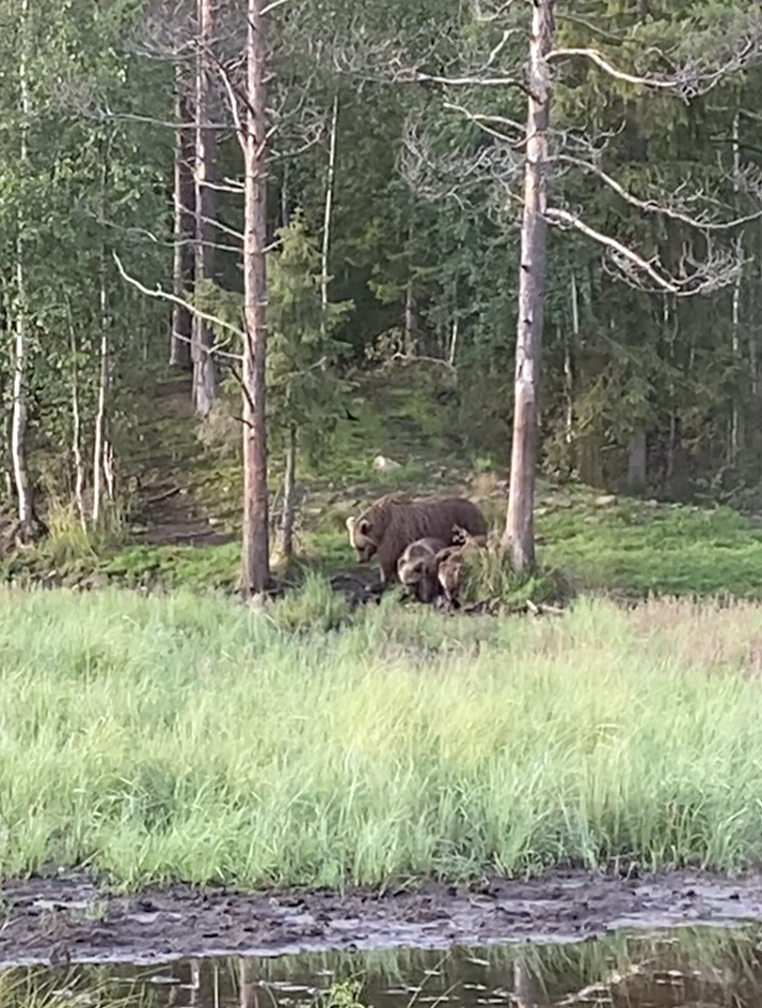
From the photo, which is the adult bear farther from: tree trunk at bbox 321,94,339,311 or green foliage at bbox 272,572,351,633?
tree trunk at bbox 321,94,339,311

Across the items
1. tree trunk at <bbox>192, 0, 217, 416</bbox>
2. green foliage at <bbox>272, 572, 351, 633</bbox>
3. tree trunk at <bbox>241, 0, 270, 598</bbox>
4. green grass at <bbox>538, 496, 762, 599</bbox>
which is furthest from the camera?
tree trunk at <bbox>192, 0, 217, 416</bbox>

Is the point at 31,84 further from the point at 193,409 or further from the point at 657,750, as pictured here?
the point at 657,750

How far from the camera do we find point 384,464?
27891mm

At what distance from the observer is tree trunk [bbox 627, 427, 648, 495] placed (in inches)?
1174

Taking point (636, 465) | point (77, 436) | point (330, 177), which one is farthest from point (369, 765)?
point (330, 177)

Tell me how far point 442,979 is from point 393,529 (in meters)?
14.2

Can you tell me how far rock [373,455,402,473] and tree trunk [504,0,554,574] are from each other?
7897 mm

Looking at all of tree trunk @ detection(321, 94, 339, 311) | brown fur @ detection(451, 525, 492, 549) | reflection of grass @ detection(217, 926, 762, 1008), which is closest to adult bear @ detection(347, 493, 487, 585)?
brown fur @ detection(451, 525, 492, 549)

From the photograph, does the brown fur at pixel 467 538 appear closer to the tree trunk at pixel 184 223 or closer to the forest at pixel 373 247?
the forest at pixel 373 247

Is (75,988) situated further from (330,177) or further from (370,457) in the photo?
(330,177)

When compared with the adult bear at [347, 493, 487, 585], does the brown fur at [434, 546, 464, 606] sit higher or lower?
lower

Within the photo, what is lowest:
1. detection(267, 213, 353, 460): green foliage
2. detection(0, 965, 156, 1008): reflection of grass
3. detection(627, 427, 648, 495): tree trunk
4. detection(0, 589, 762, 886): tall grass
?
detection(0, 965, 156, 1008): reflection of grass

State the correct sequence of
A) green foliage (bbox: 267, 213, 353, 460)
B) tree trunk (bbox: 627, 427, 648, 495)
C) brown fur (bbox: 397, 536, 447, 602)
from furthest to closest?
tree trunk (bbox: 627, 427, 648, 495) → green foliage (bbox: 267, 213, 353, 460) → brown fur (bbox: 397, 536, 447, 602)

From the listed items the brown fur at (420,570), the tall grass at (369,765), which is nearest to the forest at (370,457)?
the tall grass at (369,765)
